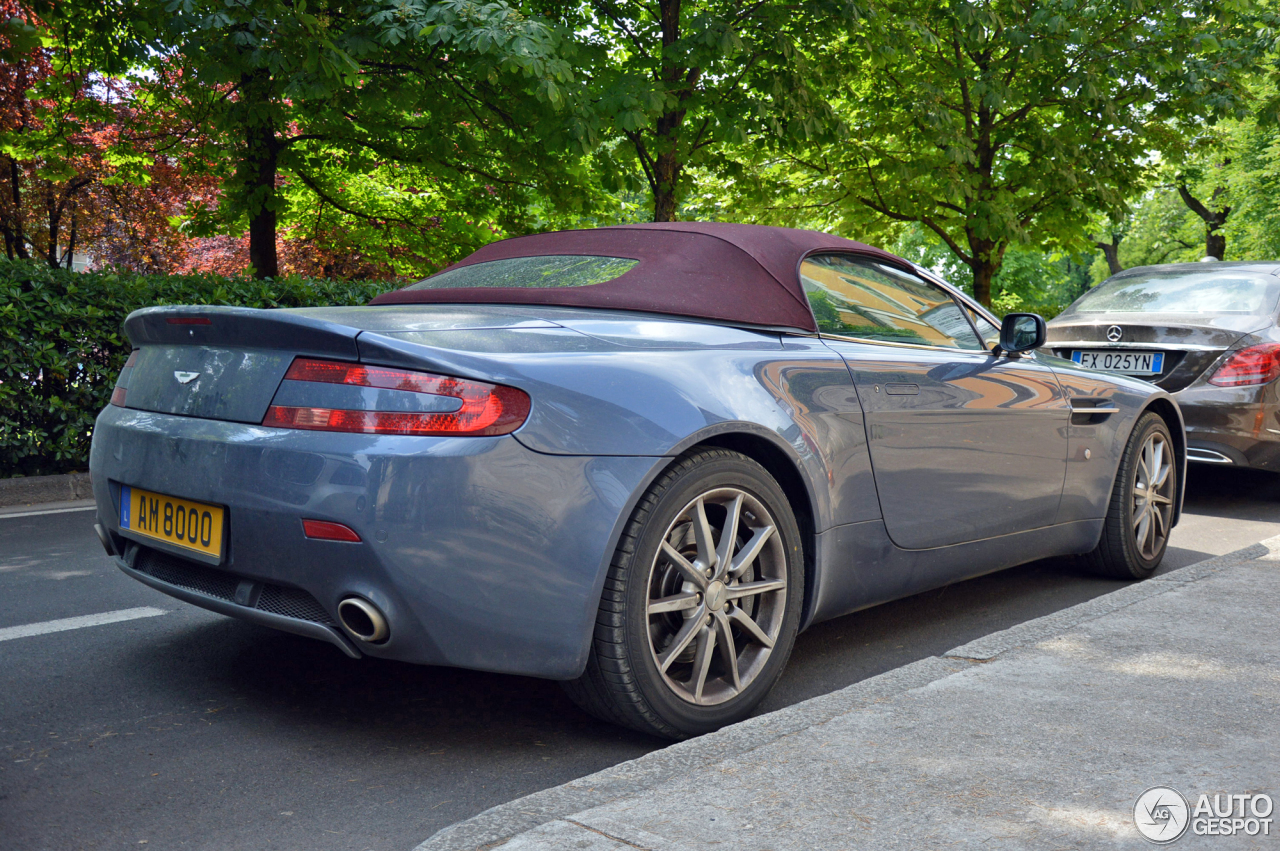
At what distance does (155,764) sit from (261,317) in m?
1.12

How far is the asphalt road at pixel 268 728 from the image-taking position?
2428mm

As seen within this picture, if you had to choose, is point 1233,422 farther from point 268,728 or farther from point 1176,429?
point 268,728

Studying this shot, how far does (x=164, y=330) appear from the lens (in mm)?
3180

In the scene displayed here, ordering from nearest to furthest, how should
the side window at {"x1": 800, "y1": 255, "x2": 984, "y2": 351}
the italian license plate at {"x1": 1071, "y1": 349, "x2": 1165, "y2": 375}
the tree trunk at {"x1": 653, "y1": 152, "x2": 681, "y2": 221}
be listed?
1. the side window at {"x1": 800, "y1": 255, "x2": 984, "y2": 351}
2. the italian license plate at {"x1": 1071, "y1": 349, "x2": 1165, "y2": 375}
3. the tree trunk at {"x1": 653, "y1": 152, "x2": 681, "y2": 221}

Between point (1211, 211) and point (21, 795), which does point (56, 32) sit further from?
point (1211, 211)

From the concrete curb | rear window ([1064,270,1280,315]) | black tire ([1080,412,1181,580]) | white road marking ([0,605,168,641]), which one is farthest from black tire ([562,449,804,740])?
the concrete curb

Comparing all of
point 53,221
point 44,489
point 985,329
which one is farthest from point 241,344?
point 53,221

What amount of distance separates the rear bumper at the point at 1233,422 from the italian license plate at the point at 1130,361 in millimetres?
246

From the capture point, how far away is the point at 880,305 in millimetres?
3957

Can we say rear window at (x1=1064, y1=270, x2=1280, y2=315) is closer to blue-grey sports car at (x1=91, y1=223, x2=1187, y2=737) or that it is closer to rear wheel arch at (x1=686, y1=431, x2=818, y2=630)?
blue-grey sports car at (x1=91, y1=223, x2=1187, y2=737)

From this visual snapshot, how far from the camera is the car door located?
359cm

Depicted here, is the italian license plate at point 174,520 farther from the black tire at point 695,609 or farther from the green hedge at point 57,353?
the green hedge at point 57,353

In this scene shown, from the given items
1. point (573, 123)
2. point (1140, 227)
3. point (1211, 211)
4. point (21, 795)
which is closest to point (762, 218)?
point (573, 123)

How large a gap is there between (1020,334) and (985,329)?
0.45 ft
